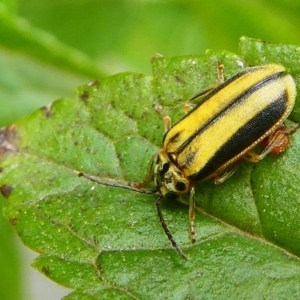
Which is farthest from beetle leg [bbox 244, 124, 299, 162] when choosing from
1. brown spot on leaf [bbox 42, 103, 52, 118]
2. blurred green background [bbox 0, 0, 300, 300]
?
blurred green background [bbox 0, 0, 300, 300]

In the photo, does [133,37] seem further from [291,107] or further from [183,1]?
[291,107]

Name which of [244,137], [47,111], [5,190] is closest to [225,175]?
[244,137]

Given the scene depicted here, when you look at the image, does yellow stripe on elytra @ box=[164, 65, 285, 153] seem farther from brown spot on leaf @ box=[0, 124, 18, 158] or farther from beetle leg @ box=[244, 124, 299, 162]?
brown spot on leaf @ box=[0, 124, 18, 158]

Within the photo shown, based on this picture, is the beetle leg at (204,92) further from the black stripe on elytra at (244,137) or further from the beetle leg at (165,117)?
the black stripe on elytra at (244,137)

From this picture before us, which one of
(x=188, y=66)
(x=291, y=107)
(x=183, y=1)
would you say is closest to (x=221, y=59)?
(x=188, y=66)

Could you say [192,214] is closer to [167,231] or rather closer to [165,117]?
[167,231]

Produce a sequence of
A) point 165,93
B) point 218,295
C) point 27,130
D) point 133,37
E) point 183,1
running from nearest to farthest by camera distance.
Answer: point 218,295 → point 165,93 → point 27,130 → point 183,1 → point 133,37
